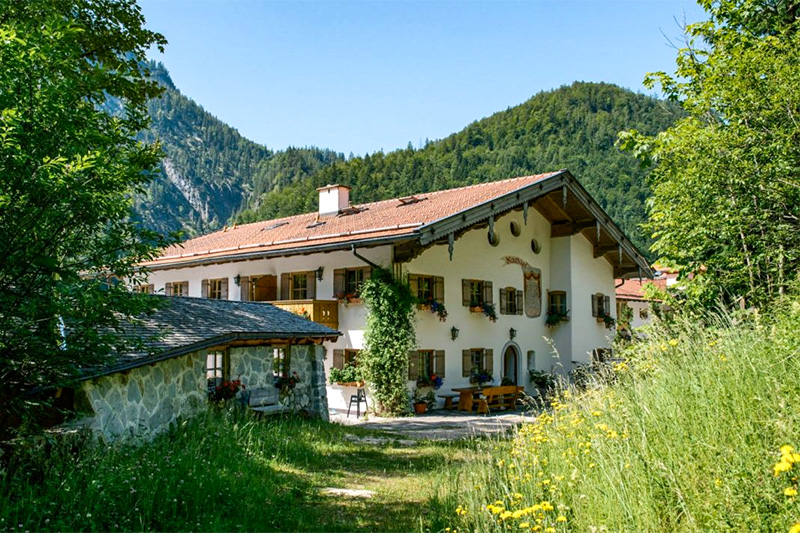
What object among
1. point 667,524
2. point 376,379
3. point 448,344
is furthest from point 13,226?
point 448,344

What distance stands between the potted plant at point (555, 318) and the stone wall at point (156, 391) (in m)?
11.9

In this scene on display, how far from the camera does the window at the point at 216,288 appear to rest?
71.7 ft

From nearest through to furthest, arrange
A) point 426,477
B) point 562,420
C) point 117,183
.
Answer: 1. point 117,183
2. point 562,420
3. point 426,477

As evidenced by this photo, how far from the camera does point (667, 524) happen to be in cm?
402

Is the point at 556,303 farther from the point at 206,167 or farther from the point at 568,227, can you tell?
the point at 206,167

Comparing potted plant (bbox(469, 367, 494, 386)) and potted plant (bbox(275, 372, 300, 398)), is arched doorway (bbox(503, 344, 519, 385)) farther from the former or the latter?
potted plant (bbox(275, 372, 300, 398))

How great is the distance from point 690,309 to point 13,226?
32.6ft

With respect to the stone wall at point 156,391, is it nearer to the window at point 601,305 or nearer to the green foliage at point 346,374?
the green foliage at point 346,374

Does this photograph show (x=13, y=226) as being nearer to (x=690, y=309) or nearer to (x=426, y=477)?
(x=426, y=477)

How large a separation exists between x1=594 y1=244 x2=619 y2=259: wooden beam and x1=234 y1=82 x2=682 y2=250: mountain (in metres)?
19.1

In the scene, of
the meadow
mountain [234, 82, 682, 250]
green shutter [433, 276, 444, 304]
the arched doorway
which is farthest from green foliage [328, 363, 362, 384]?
mountain [234, 82, 682, 250]

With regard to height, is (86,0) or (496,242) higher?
(86,0)

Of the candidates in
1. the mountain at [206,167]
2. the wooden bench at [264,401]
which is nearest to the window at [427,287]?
the wooden bench at [264,401]

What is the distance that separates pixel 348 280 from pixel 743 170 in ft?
40.7
